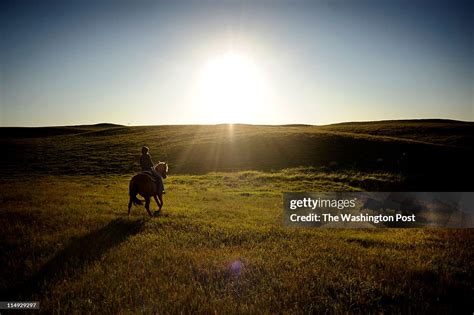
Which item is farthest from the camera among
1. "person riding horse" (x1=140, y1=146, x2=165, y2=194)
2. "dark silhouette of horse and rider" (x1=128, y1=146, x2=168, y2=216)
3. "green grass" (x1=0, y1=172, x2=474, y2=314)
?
"person riding horse" (x1=140, y1=146, x2=165, y2=194)

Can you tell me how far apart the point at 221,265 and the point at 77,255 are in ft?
13.6

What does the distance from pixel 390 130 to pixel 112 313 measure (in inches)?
3195

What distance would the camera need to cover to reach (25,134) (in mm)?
101938

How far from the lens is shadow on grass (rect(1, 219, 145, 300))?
6527 mm

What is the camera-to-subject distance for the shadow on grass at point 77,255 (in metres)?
6.53

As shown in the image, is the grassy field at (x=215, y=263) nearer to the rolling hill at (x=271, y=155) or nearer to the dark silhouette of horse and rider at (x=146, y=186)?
the dark silhouette of horse and rider at (x=146, y=186)

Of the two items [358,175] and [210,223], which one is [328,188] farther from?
[210,223]

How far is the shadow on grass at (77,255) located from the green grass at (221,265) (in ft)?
0.11

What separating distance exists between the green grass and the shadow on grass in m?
0.03

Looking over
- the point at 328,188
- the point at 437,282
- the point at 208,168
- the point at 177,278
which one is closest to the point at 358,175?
the point at 328,188

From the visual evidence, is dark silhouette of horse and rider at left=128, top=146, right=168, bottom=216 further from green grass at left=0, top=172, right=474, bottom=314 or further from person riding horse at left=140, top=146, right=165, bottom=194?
green grass at left=0, top=172, right=474, bottom=314

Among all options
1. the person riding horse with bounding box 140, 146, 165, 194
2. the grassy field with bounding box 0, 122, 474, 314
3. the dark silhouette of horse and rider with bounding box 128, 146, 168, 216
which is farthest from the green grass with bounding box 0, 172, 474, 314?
the person riding horse with bounding box 140, 146, 165, 194

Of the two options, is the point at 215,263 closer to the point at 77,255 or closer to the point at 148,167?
the point at 77,255

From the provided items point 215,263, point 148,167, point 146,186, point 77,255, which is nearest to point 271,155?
point 148,167
